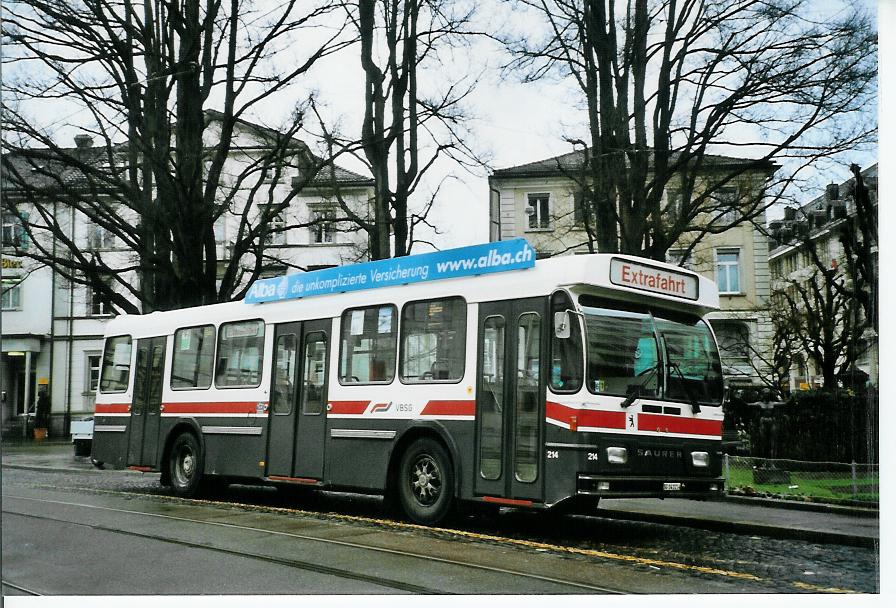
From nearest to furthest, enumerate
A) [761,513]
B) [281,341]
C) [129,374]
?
[761,513], [281,341], [129,374]

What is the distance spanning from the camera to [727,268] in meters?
19.6

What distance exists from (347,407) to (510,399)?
2.76 meters

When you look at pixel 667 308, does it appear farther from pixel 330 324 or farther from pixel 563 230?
pixel 563 230

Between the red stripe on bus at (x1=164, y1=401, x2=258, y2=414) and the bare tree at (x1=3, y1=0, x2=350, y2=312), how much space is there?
5786 mm

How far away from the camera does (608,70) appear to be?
714 inches

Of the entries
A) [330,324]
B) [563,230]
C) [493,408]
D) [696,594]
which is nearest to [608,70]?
[563,230]

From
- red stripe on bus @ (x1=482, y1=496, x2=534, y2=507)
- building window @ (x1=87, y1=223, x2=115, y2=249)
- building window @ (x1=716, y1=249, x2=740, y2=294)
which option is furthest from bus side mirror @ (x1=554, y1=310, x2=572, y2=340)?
building window @ (x1=87, y1=223, x2=115, y2=249)

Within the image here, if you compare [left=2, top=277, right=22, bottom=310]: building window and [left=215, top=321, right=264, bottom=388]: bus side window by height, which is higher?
[left=2, top=277, right=22, bottom=310]: building window

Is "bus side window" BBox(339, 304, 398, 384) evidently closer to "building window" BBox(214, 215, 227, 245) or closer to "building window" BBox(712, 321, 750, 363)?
"building window" BBox(712, 321, 750, 363)

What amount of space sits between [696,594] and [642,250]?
35.5ft

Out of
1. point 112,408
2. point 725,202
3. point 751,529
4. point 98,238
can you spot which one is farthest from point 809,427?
point 98,238

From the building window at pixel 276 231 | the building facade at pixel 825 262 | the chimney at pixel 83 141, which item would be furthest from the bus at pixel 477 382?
the chimney at pixel 83 141

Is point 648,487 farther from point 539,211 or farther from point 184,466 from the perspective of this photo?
point 539,211

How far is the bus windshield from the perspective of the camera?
9883 mm
